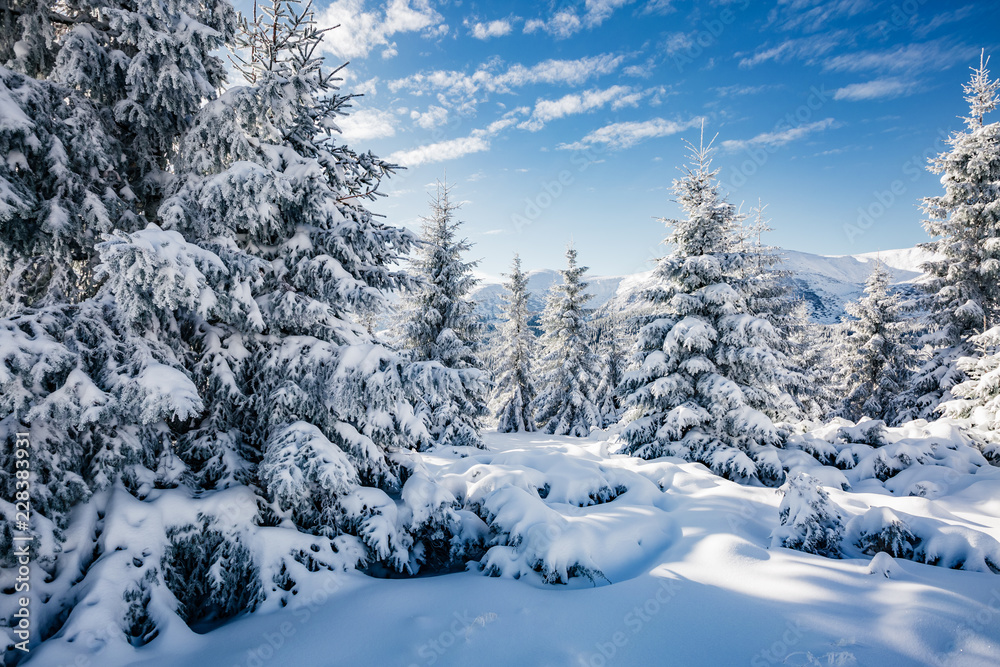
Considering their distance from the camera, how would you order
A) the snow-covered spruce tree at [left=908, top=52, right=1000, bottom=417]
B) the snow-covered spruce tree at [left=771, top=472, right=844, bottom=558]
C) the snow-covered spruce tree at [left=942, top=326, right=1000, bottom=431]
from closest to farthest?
the snow-covered spruce tree at [left=771, top=472, right=844, bottom=558], the snow-covered spruce tree at [left=942, top=326, right=1000, bottom=431], the snow-covered spruce tree at [left=908, top=52, right=1000, bottom=417]

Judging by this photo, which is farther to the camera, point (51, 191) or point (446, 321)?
point (446, 321)

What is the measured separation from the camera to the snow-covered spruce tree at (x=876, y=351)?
2081 cm

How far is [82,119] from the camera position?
4953 mm

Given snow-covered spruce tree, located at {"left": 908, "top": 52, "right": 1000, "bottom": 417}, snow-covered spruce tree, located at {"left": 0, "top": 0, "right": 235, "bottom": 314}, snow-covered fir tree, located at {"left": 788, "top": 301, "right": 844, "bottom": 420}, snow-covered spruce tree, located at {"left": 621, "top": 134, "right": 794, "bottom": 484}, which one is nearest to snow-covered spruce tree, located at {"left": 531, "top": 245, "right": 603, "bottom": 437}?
snow-covered fir tree, located at {"left": 788, "top": 301, "right": 844, "bottom": 420}

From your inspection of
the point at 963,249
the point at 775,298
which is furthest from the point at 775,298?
the point at 963,249

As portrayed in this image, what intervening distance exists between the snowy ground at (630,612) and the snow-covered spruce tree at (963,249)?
43.1 ft

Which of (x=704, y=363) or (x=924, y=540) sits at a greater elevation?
(x=704, y=363)

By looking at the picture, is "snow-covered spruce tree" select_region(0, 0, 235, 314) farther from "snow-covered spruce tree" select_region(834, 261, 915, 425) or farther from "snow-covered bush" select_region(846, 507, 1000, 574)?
"snow-covered spruce tree" select_region(834, 261, 915, 425)

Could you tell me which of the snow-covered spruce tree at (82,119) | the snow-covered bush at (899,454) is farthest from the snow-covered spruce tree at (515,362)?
the snow-covered spruce tree at (82,119)

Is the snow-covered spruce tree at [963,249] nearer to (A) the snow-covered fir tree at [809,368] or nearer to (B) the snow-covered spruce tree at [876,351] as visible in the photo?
(A) the snow-covered fir tree at [809,368]

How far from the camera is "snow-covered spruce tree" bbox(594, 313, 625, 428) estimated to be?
23.5 meters

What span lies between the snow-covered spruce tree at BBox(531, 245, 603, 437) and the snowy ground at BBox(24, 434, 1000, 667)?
15.8 m

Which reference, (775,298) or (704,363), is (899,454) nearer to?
(704,363)

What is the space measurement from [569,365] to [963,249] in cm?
1573
